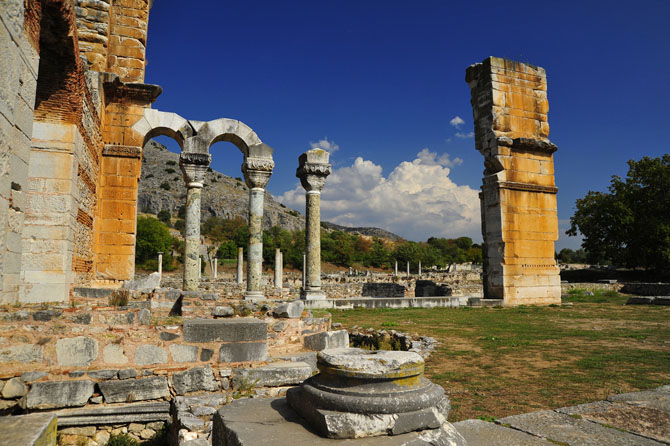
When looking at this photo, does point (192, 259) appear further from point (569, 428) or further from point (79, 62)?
point (569, 428)

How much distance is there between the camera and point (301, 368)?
4.93 m

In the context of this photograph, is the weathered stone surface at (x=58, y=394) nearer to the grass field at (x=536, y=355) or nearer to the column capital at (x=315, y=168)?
the grass field at (x=536, y=355)

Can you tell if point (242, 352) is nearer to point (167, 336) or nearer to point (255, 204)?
point (167, 336)

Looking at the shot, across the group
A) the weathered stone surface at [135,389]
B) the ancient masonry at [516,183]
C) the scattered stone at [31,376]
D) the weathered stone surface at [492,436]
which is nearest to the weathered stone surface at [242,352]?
the weathered stone surface at [135,389]

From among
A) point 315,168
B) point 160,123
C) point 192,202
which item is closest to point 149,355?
point 192,202

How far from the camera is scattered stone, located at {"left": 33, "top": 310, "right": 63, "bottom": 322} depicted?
438 centimetres

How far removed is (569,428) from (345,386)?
1818 mm

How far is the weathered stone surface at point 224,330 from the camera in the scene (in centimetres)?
483

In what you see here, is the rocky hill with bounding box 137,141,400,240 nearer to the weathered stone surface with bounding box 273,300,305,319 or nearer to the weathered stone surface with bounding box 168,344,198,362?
the weathered stone surface with bounding box 273,300,305,319

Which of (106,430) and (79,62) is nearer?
(106,430)

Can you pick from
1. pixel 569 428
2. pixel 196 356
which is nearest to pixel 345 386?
pixel 569 428

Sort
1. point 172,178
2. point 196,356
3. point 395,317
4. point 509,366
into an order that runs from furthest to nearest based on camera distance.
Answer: point 172,178, point 395,317, point 509,366, point 196,356

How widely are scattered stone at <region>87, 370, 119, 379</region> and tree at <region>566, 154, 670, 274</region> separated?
3540cm

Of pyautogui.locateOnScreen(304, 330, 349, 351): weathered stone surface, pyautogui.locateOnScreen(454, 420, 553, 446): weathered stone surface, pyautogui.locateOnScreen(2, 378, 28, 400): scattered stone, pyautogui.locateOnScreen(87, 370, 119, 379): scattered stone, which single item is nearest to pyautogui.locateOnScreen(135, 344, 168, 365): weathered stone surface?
pyautogui.locateOnScreen(87, 370, 119, 379): scattered stone
